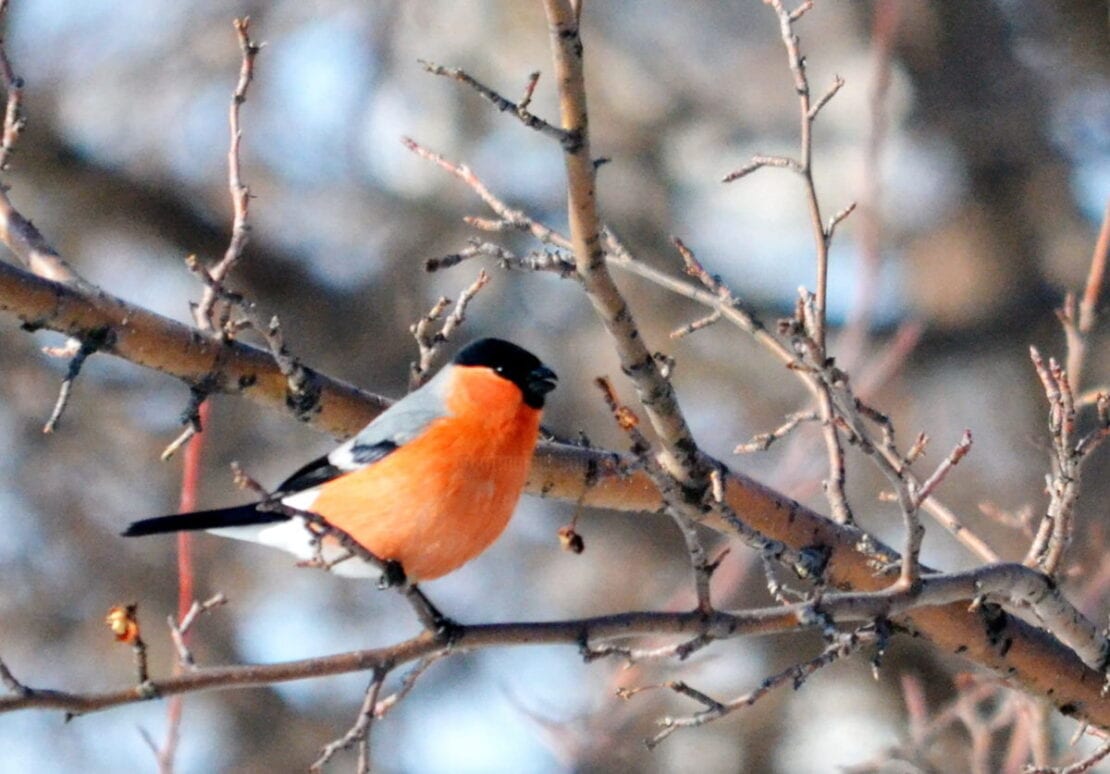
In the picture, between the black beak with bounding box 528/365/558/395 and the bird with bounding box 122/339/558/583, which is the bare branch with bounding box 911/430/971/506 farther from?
the black beak with bounding box 528/365/558/395

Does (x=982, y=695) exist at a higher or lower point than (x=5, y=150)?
lower

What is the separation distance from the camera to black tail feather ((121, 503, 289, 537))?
10.2 feet

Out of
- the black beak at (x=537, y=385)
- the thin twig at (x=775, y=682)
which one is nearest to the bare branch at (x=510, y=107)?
the thin twig at (x=775, y=682)

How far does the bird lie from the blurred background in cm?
449

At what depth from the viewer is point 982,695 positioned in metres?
4.87

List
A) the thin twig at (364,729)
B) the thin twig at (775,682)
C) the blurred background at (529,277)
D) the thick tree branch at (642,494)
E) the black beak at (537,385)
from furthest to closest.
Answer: the blurred background at (529,277) < the black beak at (537,385) < the thick tree branch at (642,494) < the thin twig at (775,682) < the thin twig at (364,729)

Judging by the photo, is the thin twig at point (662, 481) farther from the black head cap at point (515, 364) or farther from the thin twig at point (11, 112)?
the thin twig at point (11, 112)

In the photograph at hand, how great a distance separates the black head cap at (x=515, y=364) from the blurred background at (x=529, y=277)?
430cm

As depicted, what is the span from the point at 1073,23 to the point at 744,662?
5075 millimetres

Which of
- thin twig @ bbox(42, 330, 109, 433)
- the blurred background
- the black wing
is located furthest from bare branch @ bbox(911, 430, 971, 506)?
the blurred background

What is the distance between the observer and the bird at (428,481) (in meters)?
3.06

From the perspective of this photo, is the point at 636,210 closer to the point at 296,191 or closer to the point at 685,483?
the point at 296,191

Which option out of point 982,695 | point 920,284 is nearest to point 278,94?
point 920,284

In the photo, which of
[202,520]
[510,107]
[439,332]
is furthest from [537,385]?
[510,107]
